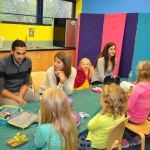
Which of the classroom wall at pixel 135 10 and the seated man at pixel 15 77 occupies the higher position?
the classroom wall at pixel 135 10

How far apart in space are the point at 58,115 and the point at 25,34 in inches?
146

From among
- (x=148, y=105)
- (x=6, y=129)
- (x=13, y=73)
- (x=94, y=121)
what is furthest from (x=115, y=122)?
(x=13, y=73)

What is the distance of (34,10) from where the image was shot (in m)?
4.84

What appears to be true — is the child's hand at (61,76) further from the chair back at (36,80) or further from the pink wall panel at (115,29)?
the pink wall panel at (115,29)

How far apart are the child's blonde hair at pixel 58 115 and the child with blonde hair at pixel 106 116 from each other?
272mm

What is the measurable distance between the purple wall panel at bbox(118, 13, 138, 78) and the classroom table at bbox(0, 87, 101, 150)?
1.88 m

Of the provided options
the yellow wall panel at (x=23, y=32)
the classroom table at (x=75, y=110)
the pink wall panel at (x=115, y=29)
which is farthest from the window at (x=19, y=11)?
the classroom table at (x=75, y=110)

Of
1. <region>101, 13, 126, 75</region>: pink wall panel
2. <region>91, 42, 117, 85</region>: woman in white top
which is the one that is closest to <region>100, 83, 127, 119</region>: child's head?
<region>91, 42, 117, 85</region>: woman in white top

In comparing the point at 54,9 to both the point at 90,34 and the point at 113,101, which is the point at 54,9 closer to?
the point at 90,34

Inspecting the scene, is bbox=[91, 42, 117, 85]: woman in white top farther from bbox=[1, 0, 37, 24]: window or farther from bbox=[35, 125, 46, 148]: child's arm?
bbox=[1, 0, 37, 24]: window

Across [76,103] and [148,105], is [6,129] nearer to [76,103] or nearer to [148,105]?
[76,103]

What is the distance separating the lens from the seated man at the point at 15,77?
2303 mm

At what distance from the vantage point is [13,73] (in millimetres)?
2408

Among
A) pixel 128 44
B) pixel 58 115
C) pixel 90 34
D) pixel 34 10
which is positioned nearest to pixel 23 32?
pixel 34 10
